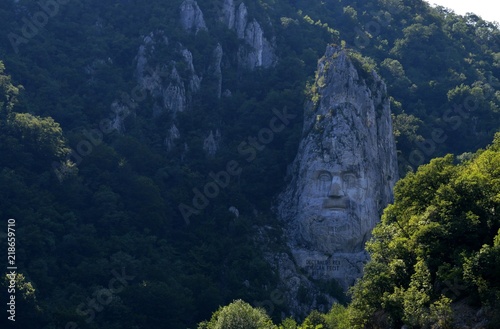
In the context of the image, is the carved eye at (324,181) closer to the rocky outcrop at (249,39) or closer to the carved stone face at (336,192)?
the carved stone face at (336,192)

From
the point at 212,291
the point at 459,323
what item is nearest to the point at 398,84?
the point at 212,291

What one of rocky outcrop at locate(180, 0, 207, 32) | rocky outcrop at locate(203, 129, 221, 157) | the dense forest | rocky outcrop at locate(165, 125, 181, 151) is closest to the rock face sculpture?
the dense forest

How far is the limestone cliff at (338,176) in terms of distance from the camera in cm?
7062

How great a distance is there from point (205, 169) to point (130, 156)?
643 cm

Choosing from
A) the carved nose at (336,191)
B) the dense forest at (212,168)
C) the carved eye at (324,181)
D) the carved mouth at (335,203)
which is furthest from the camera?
the carved eye at (324,181)

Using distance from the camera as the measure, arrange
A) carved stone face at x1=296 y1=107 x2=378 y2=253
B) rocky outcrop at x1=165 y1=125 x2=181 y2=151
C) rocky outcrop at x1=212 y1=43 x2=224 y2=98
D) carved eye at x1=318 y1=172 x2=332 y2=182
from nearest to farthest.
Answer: carved stone face at x1=296 y1=107 x2=378 y2=253
carved eye at x1=318 y1=172 x2=332 y2=182
rocky outcrop at x1=165 y1=125 x2=181 y2=151
rocky outcrop at x1=212 y1=43 x2=224 y2=98

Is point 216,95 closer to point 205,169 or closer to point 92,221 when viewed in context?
point 205,169

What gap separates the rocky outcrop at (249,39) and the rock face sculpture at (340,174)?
14.2m

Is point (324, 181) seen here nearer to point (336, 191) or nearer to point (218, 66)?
point (336, 191)

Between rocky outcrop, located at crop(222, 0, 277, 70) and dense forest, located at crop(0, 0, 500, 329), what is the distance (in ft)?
2.47

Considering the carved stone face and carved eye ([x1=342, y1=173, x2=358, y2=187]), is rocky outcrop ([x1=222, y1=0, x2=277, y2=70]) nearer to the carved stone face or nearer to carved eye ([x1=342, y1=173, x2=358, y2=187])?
the carved stone face

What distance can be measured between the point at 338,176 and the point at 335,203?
219 cm

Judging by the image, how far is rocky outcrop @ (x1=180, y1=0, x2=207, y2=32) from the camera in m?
92.5

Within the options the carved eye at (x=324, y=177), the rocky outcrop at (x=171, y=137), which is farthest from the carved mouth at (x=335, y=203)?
the rocky outcrop at (x=171, y=137)
